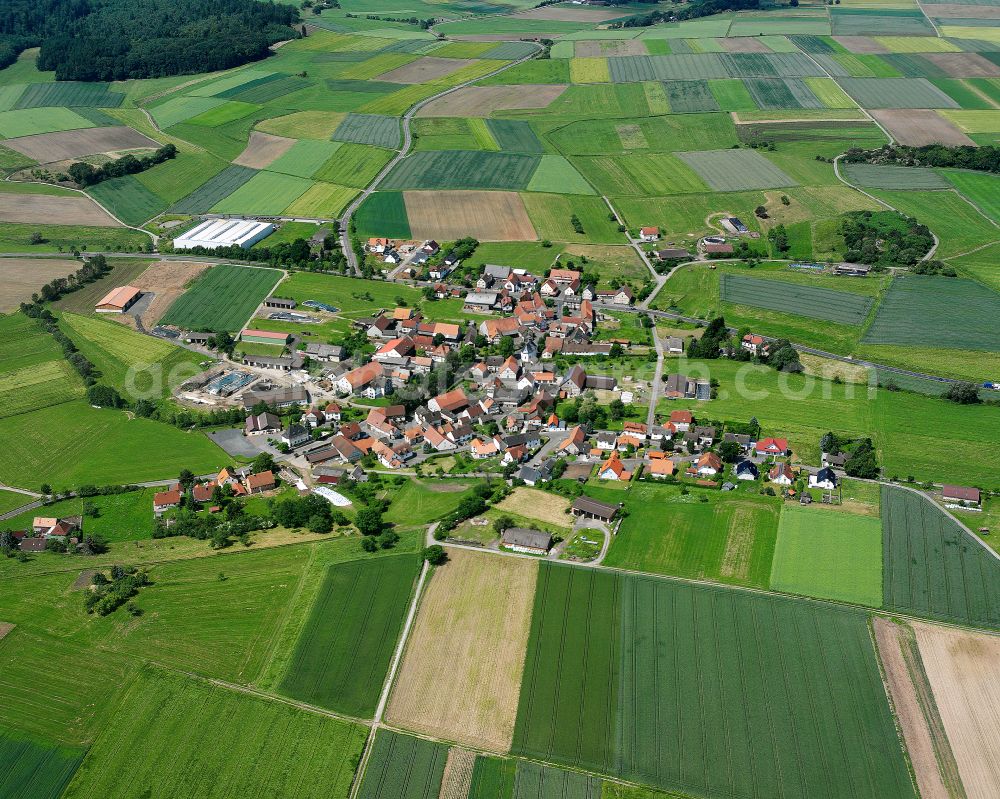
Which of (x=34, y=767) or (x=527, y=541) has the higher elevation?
(x=34, y=767)

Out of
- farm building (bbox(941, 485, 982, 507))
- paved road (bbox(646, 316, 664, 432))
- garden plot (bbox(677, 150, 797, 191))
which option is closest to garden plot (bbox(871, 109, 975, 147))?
garden plot (bbox(677, 150, 797, 191))

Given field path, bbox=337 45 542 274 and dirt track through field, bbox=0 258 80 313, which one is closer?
dirt track through field, bbox=0 258 80 313

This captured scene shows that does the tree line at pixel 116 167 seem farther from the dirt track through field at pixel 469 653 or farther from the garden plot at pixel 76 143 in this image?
the dirt track through field at pixel 469 653

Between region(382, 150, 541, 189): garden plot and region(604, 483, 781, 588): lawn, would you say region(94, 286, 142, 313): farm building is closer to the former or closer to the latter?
region(382, 150, 541, 189): garden plot

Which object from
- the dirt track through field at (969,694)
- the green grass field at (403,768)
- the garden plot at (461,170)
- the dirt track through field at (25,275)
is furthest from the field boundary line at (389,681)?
the garden plot at (461,170)

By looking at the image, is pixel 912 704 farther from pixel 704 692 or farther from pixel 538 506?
pixel 538 506

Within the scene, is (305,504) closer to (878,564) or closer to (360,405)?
(360,405)

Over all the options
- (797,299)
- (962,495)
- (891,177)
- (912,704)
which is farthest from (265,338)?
(891,177)
